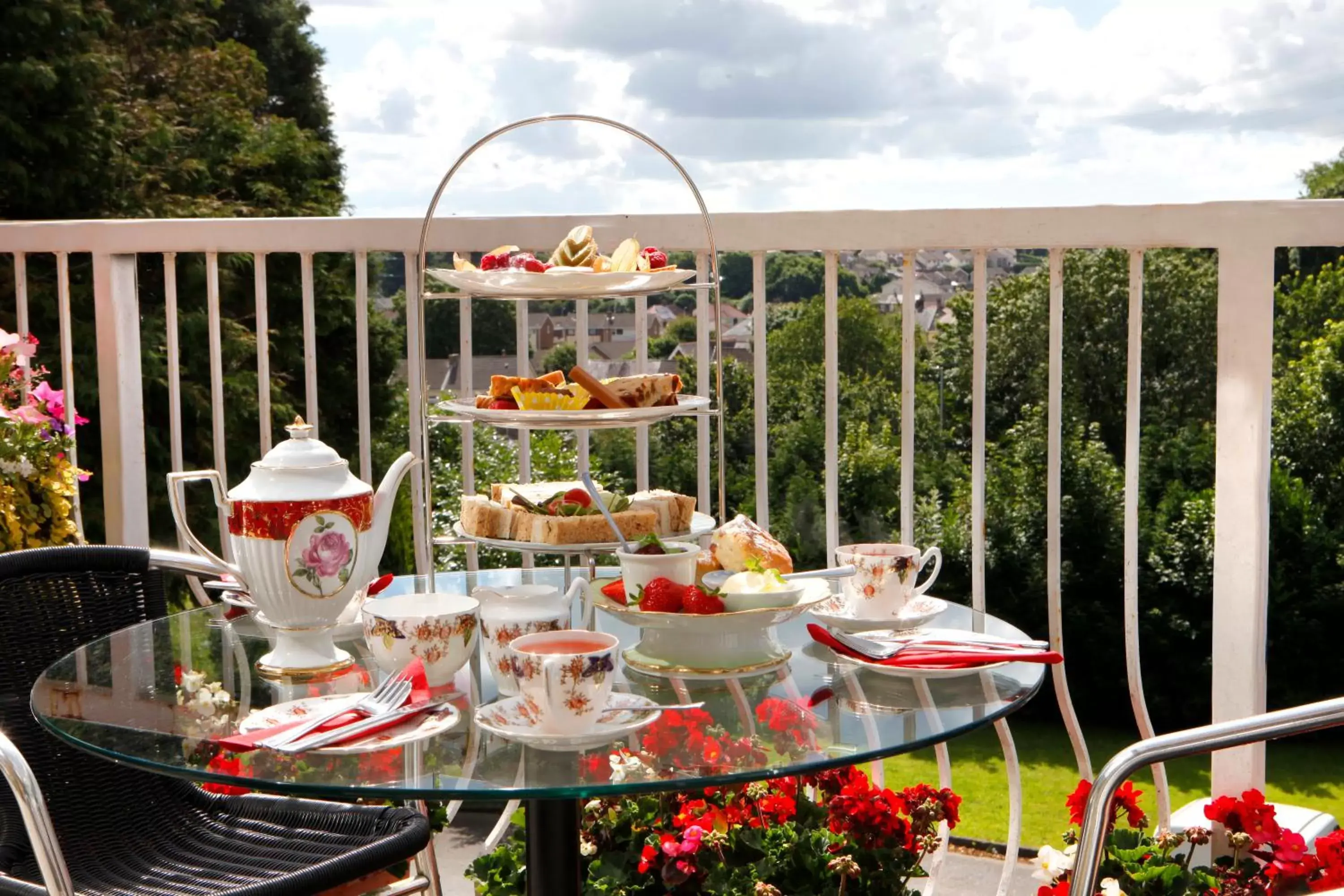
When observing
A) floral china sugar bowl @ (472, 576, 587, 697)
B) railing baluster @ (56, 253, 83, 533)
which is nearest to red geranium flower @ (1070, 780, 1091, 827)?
floral china sugar bowl @ (472, 576, 587, 697)

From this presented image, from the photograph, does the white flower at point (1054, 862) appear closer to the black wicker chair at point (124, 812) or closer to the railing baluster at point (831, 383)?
the railing baluster at point (831, 383)

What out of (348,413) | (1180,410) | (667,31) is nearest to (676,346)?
(348,413)

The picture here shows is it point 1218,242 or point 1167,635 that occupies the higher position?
point 1218,242

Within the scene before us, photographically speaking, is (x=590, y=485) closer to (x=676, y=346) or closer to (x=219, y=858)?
(x=219, y=858)

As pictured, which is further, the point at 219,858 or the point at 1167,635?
the point at 1167,635

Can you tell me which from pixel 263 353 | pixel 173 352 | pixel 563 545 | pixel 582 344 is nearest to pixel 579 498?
pixel 563 545

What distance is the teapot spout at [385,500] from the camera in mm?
1480

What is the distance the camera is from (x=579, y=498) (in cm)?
176

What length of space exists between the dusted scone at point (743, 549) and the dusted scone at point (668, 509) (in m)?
0.24

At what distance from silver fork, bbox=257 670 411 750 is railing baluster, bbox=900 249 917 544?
3.95ft

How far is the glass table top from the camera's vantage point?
42.1 inches

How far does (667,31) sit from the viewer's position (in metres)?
30.0

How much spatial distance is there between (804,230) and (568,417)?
2.65ft

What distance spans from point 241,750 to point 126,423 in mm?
2010
